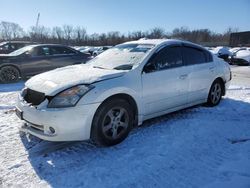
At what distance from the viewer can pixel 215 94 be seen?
252 inches

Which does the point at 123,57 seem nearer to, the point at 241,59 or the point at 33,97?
the point at 33,97

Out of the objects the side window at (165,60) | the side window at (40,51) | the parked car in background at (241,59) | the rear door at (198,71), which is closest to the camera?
the side window at (165,60)

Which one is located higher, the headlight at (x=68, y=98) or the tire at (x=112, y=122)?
the headlight at (x=68, y=98)

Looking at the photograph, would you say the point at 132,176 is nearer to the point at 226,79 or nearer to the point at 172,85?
the point at 172,85

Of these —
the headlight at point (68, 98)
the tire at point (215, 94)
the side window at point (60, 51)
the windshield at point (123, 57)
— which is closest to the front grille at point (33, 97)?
the headlight at point (68, 98)

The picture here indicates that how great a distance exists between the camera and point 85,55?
1209 cm

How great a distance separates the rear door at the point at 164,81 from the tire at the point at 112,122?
0.45m

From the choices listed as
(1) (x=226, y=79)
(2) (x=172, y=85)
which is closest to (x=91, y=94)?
(2) (x=172, y=85)

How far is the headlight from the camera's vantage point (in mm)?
3809

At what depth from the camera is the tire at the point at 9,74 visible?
10462 millimetres

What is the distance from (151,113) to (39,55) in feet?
24.4

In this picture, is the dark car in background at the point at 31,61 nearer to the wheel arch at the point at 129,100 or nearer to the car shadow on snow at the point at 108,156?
the car shadow on snow at the point at 108,156

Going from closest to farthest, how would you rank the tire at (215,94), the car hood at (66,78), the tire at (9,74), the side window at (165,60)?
the car hood at (66,78) → the side window at (165,60) → the tire at (215,94) → the tire at (9,74)

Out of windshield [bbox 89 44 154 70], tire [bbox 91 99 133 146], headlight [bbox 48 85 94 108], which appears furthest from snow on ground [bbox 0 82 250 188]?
windshield [bbox 89 44 154 70]
